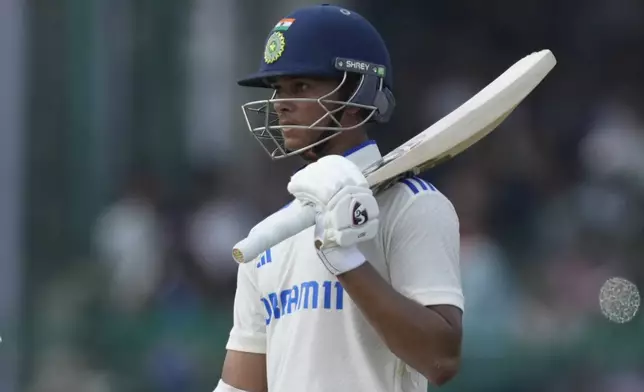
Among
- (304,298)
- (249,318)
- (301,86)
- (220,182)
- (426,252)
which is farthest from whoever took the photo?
(220,182)

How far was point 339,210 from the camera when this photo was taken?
195 centimetres

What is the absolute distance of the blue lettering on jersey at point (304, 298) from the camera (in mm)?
2188

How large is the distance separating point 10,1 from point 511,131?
2.21 metres

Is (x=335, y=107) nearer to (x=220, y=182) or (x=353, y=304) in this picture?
(x=353, y=304)

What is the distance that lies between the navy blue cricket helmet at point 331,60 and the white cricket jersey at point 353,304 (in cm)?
10

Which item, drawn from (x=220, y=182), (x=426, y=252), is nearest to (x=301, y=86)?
(x=426, y=252)

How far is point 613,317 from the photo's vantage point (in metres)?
4.38

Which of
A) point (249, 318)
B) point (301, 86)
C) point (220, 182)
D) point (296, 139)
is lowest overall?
point (249, 318)

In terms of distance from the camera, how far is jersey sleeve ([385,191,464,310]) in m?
2.07

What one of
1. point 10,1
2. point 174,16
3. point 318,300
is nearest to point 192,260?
point 174,16

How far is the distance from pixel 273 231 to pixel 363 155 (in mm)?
359

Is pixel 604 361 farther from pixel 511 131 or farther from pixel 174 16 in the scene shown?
pixel 174 16

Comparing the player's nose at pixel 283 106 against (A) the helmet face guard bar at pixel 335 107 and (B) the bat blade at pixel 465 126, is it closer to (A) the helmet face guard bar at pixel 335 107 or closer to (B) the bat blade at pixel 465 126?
(A) the helmet face guard bar at pixel 335 107

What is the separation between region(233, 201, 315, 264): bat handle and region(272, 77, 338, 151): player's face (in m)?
0.28
